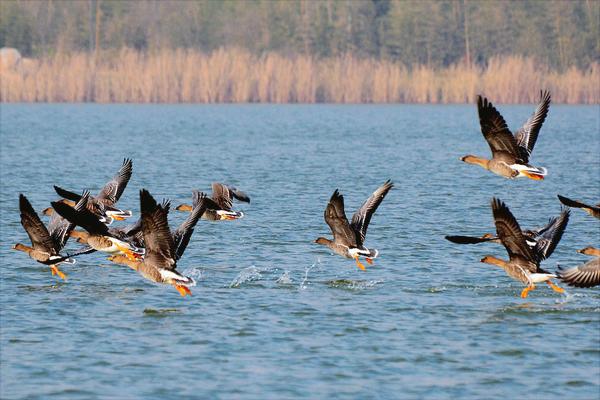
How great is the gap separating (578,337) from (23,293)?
7283 mm

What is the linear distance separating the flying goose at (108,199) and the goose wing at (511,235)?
227 inches

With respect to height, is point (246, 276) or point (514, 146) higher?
point (514, 146)

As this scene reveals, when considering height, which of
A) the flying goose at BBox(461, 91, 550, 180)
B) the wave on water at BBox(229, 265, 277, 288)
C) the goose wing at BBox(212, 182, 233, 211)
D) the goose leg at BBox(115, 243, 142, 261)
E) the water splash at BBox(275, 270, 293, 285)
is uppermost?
the flying goose at BBox(461, 91, 550, 180)

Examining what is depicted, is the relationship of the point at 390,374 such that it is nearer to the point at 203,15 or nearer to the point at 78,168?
the point at 78,168

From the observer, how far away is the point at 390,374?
11578 millimetres

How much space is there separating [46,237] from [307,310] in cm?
388

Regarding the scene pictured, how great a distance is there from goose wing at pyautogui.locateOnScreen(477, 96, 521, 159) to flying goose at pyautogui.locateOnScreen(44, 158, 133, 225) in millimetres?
5492

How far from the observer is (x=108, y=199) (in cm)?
1789

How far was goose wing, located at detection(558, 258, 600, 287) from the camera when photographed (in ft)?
43.7

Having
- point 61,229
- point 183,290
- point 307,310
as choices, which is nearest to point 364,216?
point 307,310

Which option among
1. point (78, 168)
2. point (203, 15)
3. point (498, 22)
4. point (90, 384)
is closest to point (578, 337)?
point (90, 384)

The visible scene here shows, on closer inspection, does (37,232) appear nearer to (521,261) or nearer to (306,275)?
(306,275)

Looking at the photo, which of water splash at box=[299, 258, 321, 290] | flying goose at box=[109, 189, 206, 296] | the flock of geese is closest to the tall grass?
water splash at box=[299, 258, 321, 290]

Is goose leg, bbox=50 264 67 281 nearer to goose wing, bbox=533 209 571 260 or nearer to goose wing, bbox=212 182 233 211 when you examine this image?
goose wing, bbox=212 182 233 211
